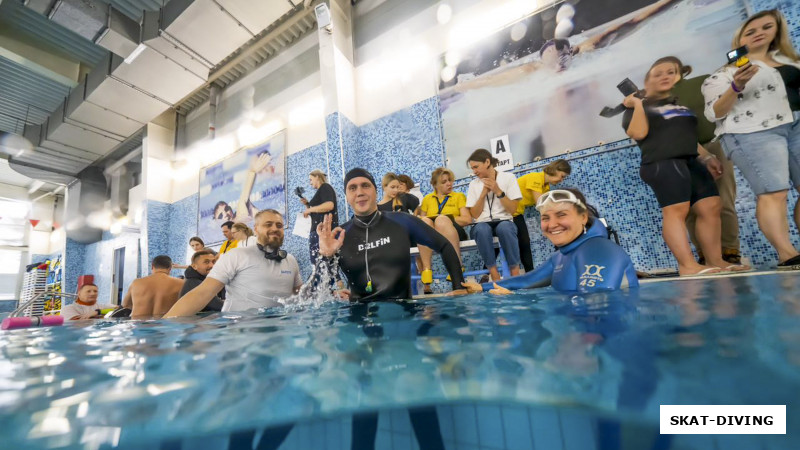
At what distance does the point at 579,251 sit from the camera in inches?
80.8

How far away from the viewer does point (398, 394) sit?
79 cm

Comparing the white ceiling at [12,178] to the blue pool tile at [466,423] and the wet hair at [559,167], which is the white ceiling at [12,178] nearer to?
the wet hair at [559,167]

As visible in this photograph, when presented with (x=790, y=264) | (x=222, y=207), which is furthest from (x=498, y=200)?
(x=222, y=207)

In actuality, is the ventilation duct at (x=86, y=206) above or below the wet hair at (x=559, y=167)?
above

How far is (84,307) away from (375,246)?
578 cm

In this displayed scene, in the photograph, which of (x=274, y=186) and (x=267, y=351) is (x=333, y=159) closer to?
(x=274, y=186)

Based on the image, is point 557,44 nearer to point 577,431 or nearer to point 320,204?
point 320,204

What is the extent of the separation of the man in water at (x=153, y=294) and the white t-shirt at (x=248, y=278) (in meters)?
1.45

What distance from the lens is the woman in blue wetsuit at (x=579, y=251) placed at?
192 centimetres

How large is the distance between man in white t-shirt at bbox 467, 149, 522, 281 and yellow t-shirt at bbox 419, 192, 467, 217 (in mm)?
165

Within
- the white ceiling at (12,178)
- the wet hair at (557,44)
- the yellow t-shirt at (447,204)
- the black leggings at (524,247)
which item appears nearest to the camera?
the black leggings at (524,247)

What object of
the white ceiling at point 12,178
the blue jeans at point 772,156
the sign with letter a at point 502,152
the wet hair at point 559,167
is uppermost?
the white ceiling at point 12,178

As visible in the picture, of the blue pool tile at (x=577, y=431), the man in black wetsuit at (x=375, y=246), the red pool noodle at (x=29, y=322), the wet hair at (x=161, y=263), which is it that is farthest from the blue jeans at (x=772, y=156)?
the wet hair at (x=161, y=263)

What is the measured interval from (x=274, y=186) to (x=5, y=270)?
54.0ft
